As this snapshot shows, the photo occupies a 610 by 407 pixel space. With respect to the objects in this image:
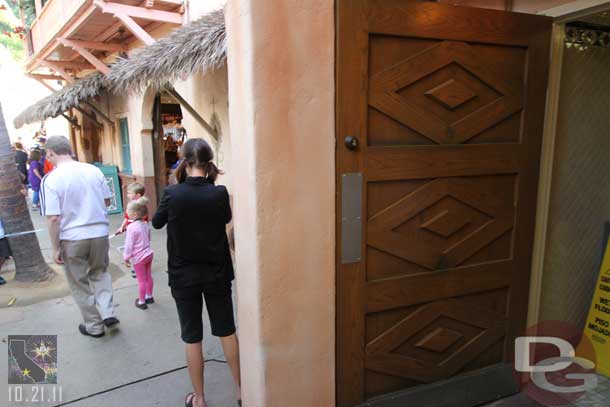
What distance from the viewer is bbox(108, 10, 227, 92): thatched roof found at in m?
4.25

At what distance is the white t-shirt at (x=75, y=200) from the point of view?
342cm

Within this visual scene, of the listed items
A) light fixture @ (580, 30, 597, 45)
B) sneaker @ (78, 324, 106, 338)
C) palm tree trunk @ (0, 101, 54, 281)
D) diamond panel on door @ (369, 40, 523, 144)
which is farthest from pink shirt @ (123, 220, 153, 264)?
light fixture @ (580, 30, 597, 45)

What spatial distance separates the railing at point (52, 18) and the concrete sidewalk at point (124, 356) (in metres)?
5.61

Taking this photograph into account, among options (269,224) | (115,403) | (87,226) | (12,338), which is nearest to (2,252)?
(12,338)

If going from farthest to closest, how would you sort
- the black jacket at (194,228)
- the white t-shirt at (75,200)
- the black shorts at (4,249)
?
the black shorts at (4,249) < the white t-shirt at (75,200) < the black jacket at (194,228)

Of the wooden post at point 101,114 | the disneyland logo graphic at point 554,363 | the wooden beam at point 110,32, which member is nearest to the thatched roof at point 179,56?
the wooden beam at point 110,32

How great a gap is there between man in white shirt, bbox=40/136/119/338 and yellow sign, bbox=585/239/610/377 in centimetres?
436

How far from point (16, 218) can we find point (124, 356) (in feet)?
10.6

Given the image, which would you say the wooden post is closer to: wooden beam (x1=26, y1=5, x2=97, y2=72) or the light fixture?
wooden beam (x1=26, y1=5, x2=97, y2=72)

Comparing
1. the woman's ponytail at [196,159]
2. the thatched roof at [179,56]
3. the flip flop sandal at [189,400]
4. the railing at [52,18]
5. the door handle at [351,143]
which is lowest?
the flip flop sandal at [189,400]

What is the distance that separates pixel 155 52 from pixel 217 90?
4.15 ft

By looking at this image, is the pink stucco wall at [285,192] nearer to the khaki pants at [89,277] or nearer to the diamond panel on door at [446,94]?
the diamond panel on door at [446,94]

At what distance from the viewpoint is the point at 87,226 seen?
11.9 ft

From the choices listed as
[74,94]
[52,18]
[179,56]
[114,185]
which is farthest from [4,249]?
[52,18]
